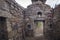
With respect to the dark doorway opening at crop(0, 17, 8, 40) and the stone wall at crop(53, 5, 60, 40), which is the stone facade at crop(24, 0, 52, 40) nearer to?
the stone wall at crop(53, 5, 60, 40)

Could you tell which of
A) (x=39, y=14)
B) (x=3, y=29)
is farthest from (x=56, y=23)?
(x=3, y=29)

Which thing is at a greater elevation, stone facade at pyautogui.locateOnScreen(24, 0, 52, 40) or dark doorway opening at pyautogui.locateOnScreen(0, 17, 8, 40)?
stone facade at pyautogui.locateOnScreen(24, 0, 52, 40)

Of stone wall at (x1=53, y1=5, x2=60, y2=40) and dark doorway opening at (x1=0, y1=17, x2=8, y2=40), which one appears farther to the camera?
stone wall at (x1=53, y1=5, x2=60, y2=40)

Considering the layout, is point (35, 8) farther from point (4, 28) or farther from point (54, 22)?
point (4, 28)

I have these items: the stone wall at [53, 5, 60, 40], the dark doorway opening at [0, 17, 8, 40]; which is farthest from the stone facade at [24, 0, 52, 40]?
the dark doorway opening at [0, 17, 8, 40]

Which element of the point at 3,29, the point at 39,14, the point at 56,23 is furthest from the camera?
the point at 39,14

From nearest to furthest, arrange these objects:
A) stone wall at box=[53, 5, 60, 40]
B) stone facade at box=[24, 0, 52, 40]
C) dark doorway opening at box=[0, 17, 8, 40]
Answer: dark doorway opening at box=[0, 17, 8, 40] → stone wall at box=[53, 5, 60, 40] → stone facade at box=[24, 0, 52, 40]

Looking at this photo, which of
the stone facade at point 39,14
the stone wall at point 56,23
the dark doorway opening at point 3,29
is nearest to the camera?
the dark doorway opening at point 3,29

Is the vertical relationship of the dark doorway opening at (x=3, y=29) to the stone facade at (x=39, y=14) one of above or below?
below

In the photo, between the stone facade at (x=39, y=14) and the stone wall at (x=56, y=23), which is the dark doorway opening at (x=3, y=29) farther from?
the stone wall at (x=56, y=23)

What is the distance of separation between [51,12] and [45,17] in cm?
78

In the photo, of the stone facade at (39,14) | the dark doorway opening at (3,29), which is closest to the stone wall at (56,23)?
the stone facade at (39,14)

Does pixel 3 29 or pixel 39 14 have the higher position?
pixel 39 14

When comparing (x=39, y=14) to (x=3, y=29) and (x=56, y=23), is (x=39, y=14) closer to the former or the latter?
(x=56, y=23)
